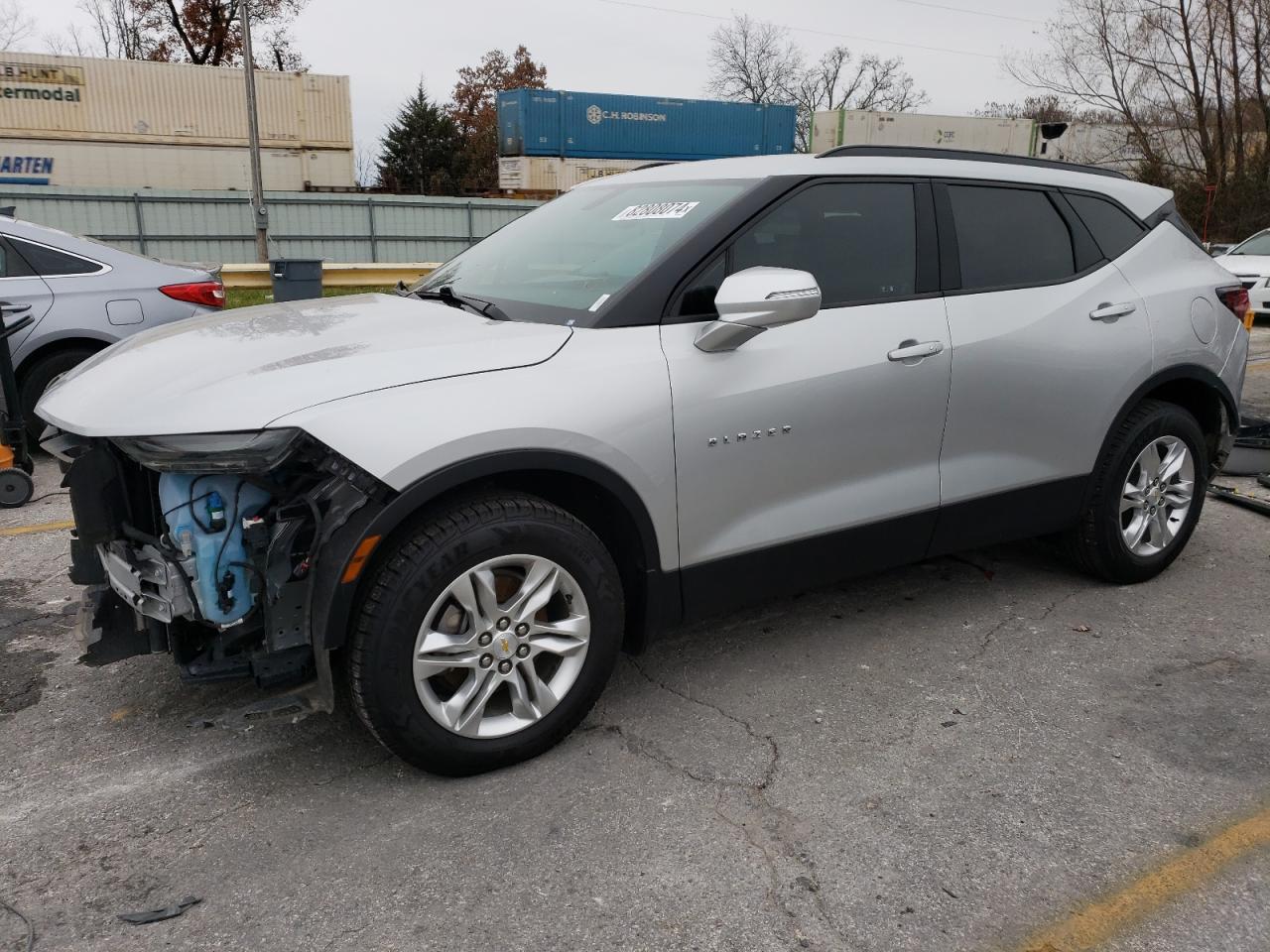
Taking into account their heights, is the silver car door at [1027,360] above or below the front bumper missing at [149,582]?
above

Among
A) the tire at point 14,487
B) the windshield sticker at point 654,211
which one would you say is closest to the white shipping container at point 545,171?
the tire at point 14,487

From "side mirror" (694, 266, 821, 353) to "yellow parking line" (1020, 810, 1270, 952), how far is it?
169 cm

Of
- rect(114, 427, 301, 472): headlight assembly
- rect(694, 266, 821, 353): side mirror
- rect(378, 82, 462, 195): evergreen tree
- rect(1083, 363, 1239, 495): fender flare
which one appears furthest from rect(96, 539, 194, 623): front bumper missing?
rect(378, 82, 462, 195): evergreen tree

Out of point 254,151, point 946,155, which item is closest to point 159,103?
point 254,151

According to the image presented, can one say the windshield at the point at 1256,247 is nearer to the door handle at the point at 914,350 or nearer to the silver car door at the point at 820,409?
the silver car door at the point at 820,409

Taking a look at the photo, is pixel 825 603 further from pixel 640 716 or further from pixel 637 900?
pixel 637 900

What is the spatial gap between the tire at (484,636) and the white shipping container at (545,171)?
97.6ft

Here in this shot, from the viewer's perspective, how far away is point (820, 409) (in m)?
3.17

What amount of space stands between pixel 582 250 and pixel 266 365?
4.09ft

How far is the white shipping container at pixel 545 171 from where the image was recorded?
3138 centimetres

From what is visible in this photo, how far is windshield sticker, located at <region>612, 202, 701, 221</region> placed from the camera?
3.30 metres

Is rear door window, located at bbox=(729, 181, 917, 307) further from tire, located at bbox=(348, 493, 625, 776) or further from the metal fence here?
the metal fence

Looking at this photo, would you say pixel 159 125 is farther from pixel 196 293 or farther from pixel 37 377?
pixel 37 377

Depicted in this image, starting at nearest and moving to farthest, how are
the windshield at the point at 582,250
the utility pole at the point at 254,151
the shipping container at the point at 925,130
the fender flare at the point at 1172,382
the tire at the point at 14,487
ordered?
the windshield at the point at 582,250 < the fender flare at the point at 1172,382 < the tire at the point at 14,487 < the utility pole at the point at 254,151 < the shipping container at the point at 925,130
